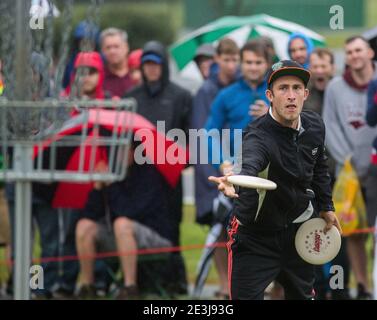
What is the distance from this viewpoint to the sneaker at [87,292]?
479 inches

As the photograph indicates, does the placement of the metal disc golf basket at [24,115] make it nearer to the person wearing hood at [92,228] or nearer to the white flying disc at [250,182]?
the white flying disc at [250,182]

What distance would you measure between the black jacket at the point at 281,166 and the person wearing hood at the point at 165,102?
3928 mm

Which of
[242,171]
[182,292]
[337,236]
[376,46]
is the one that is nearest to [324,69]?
[376,46]

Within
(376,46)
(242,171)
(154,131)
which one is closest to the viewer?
(242,171)

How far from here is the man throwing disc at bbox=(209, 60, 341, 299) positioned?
320 inches

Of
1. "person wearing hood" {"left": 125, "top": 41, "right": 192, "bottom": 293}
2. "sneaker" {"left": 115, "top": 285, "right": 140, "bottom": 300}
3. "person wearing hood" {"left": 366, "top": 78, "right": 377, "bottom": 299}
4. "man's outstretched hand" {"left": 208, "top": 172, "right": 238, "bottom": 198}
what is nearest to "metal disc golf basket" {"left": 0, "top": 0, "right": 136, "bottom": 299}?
"man's outstretched hand" {"left": 208, "top": 172, "right": 238, "bottom": 198}

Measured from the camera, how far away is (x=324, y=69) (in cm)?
1195

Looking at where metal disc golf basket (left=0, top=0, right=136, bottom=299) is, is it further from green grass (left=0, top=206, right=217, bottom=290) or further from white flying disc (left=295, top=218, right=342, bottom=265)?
green grass (left=0, top=206, right=217, bottom=290)

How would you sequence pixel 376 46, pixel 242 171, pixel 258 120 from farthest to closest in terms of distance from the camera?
pixel 376 46, pixel 258 120, pixel 242 171

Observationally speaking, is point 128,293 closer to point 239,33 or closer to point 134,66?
point 134,66

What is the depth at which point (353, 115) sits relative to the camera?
1175cm

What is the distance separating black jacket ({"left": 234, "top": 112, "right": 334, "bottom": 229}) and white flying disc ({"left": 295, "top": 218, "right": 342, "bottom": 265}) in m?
0.11
